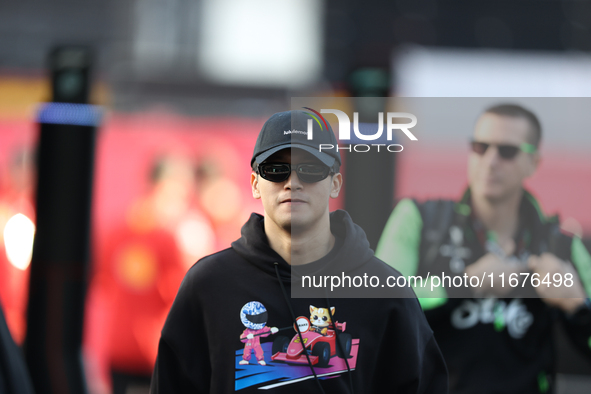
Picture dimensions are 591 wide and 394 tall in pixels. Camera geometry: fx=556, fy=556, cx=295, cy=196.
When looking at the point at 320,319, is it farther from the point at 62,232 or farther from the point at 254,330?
the point at 62,232

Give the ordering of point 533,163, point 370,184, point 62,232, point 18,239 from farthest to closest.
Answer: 1. point 18,239
2. point 62,232
3. point 533,163
4. point 370,184

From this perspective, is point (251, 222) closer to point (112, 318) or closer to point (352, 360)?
point (352, 360)

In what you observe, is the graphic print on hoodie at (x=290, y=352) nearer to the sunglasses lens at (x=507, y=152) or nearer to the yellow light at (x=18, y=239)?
the sunglasses lens at (x=507, y=152)

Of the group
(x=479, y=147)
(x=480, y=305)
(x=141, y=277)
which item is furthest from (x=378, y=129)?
(x=141, y=277)

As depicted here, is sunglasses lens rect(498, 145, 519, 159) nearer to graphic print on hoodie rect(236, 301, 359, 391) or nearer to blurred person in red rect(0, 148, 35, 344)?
graphic print on hoodie rect(236, 301, 359, 391)

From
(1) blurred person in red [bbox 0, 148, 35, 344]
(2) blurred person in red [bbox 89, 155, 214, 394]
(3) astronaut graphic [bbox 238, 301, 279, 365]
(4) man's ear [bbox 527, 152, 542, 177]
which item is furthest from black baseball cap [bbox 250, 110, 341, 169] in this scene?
(1) blurred person in red [bbox 0, 148, 35, 344]

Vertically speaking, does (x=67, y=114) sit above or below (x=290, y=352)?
above

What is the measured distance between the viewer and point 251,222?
138 cm

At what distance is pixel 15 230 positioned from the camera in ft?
15.8

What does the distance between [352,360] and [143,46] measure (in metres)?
5.52

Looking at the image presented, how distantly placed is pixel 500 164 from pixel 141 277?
10.1ft

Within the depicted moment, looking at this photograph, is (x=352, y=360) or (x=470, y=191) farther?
(x=470, y=191)

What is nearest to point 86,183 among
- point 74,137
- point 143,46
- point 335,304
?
point 74,137

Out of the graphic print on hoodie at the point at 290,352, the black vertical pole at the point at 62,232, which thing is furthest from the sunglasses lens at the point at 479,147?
the black vertical pole at the point at 62,232
